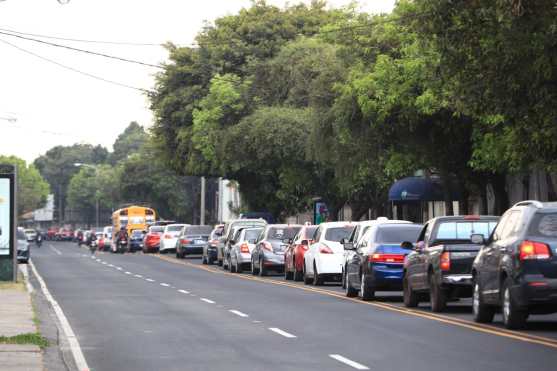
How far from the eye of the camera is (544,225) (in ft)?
60.4

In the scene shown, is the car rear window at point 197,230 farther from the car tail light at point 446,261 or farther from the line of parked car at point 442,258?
the car tail light at point 446,261

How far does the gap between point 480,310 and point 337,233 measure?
14.7 meters

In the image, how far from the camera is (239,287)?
115ft

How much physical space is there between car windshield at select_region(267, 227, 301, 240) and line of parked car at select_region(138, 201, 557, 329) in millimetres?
31

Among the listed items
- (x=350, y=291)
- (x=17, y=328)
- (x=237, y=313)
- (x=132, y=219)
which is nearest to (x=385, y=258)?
(x=350, y=291)

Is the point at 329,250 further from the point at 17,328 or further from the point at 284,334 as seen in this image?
the point at 17,328

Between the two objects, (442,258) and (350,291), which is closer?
(442,258)

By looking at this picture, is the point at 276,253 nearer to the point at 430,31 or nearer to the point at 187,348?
the point at 430,31

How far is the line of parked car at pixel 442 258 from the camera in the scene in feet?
60.2

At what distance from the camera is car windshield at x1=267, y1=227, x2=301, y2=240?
43469mm

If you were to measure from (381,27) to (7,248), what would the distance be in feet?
51.4

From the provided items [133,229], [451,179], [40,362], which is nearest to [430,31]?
[40,362]

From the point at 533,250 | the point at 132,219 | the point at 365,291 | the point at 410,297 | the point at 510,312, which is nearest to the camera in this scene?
the point at 533,250

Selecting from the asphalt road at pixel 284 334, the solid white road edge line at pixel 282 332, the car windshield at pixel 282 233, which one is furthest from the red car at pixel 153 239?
the solid white road edge line at pixel 282 332
